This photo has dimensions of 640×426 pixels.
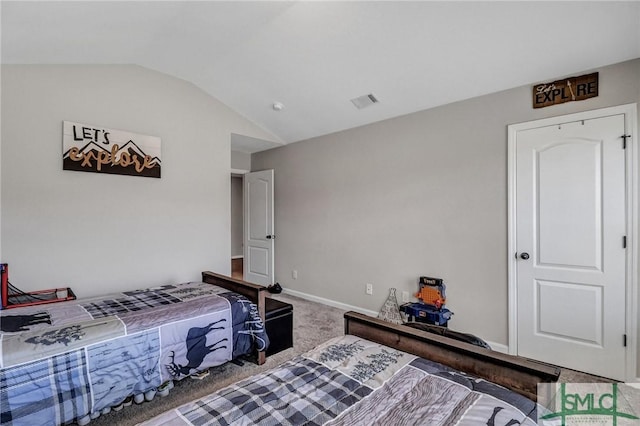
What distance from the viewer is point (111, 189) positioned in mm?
3078

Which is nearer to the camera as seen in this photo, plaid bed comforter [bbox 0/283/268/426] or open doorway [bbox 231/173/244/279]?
plaid bed comforter [bbox 0/283/268/426]

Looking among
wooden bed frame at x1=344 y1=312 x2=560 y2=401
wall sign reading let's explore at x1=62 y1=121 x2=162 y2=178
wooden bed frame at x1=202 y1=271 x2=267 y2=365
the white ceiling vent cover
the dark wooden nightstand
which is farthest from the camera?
the white ceiling vent cover

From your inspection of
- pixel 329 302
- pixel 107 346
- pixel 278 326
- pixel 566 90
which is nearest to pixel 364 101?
pixel 566 90

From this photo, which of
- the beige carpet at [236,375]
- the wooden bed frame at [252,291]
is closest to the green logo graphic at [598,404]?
the beige carpet at [236,375]

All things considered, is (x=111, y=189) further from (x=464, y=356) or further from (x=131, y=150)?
(x=464, y=356)

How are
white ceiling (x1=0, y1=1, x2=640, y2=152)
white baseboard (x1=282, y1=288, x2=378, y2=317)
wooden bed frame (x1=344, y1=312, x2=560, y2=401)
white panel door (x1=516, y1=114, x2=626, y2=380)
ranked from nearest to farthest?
wooden bed frame (x1=344, y1=312, x2=560, y2=401) → white ceiling (x1=0, y1=1, x2=640, y2=152) → white panel door (x1=516, y1=114, x2=626, y2=380) → white baseboard (x1=282, y1=288, x2=378, y2=317)

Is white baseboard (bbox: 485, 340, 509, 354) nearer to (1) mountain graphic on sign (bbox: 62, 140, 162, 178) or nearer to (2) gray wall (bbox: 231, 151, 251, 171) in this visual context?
(1) mountain graphic on sign (bbox: 62, 140, 162, 178)

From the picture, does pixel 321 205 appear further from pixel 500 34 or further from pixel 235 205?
pixel 235 205

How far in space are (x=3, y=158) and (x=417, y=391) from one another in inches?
138

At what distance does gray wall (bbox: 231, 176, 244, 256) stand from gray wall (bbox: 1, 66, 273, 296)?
11.2 ft

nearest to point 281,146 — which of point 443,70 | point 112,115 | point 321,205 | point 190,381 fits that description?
point 321,205

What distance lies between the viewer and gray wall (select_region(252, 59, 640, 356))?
2.81 m

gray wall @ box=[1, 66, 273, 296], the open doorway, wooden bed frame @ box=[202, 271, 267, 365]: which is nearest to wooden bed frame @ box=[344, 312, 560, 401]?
wooden bed frame @ box=[202, 271, 267, 365]

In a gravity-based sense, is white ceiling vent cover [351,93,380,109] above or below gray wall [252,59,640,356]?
above
